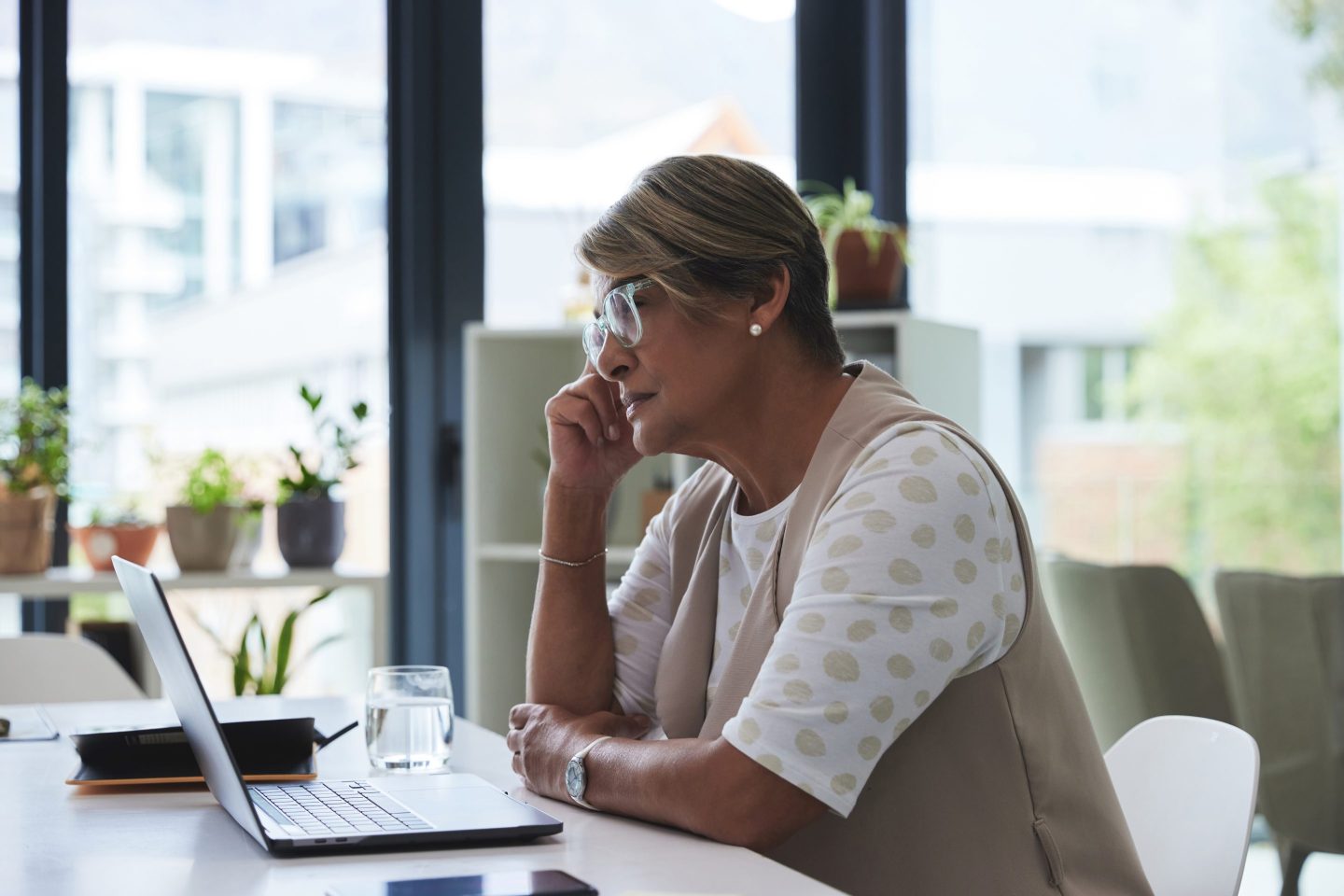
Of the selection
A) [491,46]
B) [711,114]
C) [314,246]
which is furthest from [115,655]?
[711,114]

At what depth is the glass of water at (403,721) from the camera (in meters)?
1.60

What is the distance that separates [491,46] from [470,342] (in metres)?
0.86

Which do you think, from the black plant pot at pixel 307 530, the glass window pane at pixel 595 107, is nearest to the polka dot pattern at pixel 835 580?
the black plant pot at pixel 307 530

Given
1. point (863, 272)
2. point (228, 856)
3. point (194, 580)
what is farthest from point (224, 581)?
point (228, 856)

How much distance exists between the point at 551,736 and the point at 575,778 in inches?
4.7

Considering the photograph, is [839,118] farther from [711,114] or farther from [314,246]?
[314,246]

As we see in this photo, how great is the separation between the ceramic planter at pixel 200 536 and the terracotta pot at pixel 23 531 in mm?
252

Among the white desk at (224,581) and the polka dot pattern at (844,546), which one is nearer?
the polka dot pattern at (844,546)

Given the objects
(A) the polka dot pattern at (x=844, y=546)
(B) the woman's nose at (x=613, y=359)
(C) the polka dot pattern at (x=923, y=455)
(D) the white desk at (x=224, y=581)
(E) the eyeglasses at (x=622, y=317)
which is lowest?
(D) the white desk at (x=224, y=581)

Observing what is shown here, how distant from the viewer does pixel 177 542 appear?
3189 mm

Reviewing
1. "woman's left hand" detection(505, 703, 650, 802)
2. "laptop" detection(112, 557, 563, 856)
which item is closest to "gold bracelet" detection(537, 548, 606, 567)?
"woman's left hand" detection(505, 703, 650, 802)

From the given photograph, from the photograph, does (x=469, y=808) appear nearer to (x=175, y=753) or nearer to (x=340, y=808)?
(x=340, y=808)

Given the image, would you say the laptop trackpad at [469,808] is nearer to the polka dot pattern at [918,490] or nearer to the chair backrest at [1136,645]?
the polka dot pattern at [918,490]

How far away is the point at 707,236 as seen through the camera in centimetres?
155
